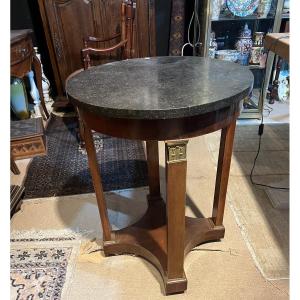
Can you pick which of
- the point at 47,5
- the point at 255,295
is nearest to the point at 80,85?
the point at 255,295

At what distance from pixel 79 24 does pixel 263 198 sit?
6.39 feet

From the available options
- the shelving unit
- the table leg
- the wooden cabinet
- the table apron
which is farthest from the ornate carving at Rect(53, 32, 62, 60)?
the table apron

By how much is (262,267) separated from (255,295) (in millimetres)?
138

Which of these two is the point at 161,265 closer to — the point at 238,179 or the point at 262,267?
the point at 262,267

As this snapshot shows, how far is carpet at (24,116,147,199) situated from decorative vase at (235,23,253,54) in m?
1.21

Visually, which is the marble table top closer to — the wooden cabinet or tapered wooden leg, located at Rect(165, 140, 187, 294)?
tapered wooden leg, located at Rect(165, 140, 187, 294)

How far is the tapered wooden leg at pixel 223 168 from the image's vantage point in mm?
1048

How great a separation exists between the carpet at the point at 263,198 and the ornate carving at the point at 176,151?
69cm

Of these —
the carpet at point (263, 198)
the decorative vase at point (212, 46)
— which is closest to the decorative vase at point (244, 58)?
the decorative vase at point (212, 46)

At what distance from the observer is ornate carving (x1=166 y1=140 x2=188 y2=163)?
789 mm

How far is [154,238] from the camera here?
1236mm

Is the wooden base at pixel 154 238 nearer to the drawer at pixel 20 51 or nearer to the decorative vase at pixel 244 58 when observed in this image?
the drawer at pixel 20 51

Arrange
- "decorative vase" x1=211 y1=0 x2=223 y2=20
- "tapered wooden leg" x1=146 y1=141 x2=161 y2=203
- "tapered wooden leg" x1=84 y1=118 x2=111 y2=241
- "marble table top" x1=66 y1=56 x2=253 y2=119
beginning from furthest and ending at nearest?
"decorative vase" x1=211 y1=0 x2=223 y2=20, "tapered wooden leg" x1=146 y1=141 x2=161 y2=203, "tapered wooden leg" x1=84 y1=118 x2=111 y2=241, "marble table top" x1=66 y1=56 x2=253 y2=119

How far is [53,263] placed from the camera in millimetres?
1226
